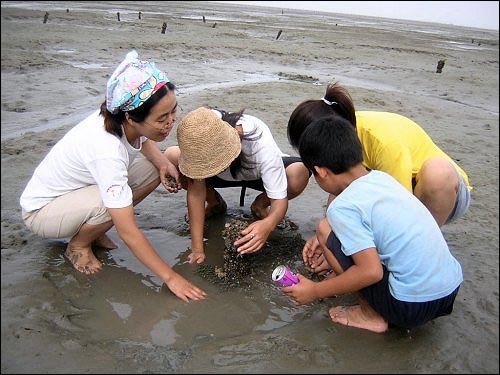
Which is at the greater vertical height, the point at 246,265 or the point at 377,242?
the point at 377,242

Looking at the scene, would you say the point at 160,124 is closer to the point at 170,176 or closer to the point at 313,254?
the point at 170,176

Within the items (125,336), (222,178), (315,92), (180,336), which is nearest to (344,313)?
(180,336)

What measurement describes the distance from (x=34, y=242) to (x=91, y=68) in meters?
6.24

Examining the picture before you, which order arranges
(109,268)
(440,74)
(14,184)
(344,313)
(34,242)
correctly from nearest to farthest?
1. (344,313)
2. (109,268)
3. (34,242)
4. (14,184)
5. (440,74)

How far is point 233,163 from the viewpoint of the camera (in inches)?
109

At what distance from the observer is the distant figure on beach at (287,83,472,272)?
2.34 metres

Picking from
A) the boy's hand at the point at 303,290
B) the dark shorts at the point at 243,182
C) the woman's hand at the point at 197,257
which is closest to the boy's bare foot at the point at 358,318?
the boy's hand at the point at 303,290

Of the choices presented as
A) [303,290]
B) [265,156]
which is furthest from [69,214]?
[303,290]

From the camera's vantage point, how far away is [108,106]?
225 cm

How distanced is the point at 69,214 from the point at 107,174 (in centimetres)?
48

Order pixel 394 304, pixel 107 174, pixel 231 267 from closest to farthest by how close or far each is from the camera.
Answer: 1. pixel 394 304
2. pixel 107 174
3. pixel 231 267

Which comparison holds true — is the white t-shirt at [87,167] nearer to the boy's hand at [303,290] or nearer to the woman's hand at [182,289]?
the woman's hand at [182,289]

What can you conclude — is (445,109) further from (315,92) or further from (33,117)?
(33,117)

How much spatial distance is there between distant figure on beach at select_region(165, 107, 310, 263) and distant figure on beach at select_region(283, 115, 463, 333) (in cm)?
54
